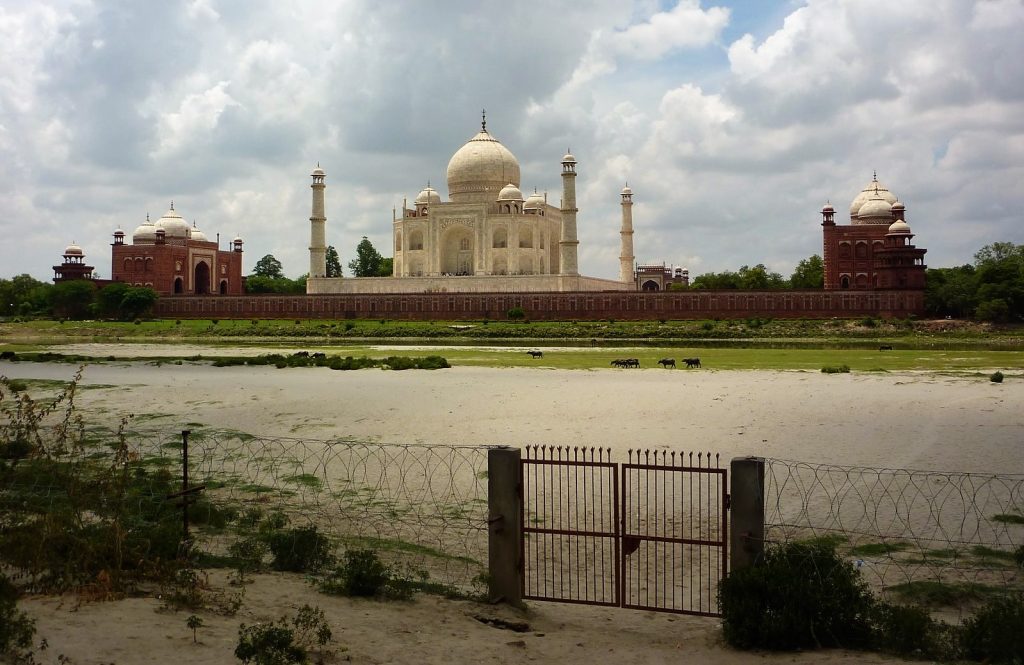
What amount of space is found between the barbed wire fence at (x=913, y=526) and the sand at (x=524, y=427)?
2.80 ft

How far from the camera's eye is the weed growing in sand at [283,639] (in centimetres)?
440

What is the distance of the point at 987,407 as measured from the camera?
12641 millimetres


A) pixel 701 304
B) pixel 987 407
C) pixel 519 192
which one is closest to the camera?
pixel 987 407

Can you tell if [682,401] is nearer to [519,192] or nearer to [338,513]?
[338,513]

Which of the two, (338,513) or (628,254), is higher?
(628,254)

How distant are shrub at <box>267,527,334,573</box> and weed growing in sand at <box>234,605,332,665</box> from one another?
49.6 inches

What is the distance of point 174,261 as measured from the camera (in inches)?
2233

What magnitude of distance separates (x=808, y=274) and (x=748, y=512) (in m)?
61.6

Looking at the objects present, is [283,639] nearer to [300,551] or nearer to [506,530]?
[506,530]

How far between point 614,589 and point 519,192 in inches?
1877

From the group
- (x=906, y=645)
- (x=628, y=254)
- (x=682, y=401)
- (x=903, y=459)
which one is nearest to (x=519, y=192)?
(x=628, y=254)

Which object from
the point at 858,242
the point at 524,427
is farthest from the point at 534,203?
the point at 524,427

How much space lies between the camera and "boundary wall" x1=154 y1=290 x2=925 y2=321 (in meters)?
41.7

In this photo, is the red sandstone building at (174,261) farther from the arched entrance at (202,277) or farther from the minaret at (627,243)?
the minaret at (627,243)
